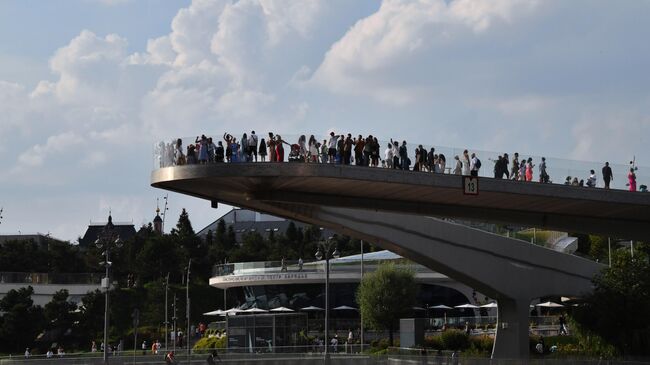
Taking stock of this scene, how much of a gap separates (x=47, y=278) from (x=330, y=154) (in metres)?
71.5

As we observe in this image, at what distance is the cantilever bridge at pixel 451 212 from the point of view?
1740 inches

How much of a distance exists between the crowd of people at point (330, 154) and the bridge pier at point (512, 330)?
44.2 feet

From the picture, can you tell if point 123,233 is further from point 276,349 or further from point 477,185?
point 477,185

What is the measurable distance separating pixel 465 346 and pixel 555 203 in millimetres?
16544

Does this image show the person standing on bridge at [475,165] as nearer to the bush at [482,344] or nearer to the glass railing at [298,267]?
the bush at [482,344]

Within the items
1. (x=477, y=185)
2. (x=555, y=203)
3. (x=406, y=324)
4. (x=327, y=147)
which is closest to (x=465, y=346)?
(x=406, y=324)

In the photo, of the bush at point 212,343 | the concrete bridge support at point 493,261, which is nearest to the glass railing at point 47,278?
the bush at point 212,343

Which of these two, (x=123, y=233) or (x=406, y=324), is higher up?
(x=123, y=233)

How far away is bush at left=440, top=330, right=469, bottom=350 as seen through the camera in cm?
6406

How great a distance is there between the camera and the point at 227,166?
140 feet

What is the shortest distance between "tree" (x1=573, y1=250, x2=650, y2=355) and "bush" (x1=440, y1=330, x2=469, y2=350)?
8259 mm

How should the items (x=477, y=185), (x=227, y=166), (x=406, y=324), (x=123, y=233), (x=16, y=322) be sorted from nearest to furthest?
(x=227, y=166), (x=477, y=185), (x=406, y=324), (x=16, y=322), (x=123, y=233)

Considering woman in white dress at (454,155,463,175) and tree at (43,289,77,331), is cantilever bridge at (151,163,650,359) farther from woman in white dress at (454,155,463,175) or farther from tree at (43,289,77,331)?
tree at (43,289,77,331)

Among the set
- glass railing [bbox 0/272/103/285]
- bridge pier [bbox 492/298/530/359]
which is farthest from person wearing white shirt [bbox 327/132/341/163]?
glass railing [bbox 0/272/103/285]
